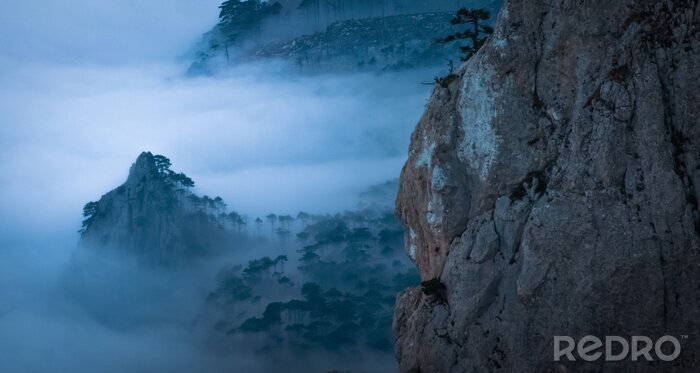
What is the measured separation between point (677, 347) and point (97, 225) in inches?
6062

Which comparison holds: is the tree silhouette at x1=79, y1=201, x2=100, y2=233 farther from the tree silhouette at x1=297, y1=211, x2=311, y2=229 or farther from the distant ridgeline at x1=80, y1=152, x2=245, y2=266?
the tree silhouette at x1=297, y1=211, x2=311, y2=229

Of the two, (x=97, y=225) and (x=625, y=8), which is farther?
(x=97, y=225)

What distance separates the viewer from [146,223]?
162875 mm

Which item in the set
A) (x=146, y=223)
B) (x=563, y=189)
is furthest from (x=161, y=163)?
(x=563, y=189)

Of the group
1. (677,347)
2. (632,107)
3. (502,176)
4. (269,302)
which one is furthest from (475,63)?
(269,302)

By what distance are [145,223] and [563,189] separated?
470 ft

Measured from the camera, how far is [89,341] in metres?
139

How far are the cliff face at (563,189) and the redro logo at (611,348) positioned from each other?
0.27m

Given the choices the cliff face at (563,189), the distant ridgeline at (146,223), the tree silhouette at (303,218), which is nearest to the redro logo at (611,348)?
the cliff face at (563,189)

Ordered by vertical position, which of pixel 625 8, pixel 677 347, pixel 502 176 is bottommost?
pixel 677 347

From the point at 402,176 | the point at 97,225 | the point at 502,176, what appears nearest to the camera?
the point at 502,176

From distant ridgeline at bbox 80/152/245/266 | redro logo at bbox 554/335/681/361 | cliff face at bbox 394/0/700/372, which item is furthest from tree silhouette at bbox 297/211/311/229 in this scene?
redro logo at bbox 554/335/681/361

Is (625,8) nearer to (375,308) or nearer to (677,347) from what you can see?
(677,347)

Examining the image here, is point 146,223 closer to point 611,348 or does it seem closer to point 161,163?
point 161,163
